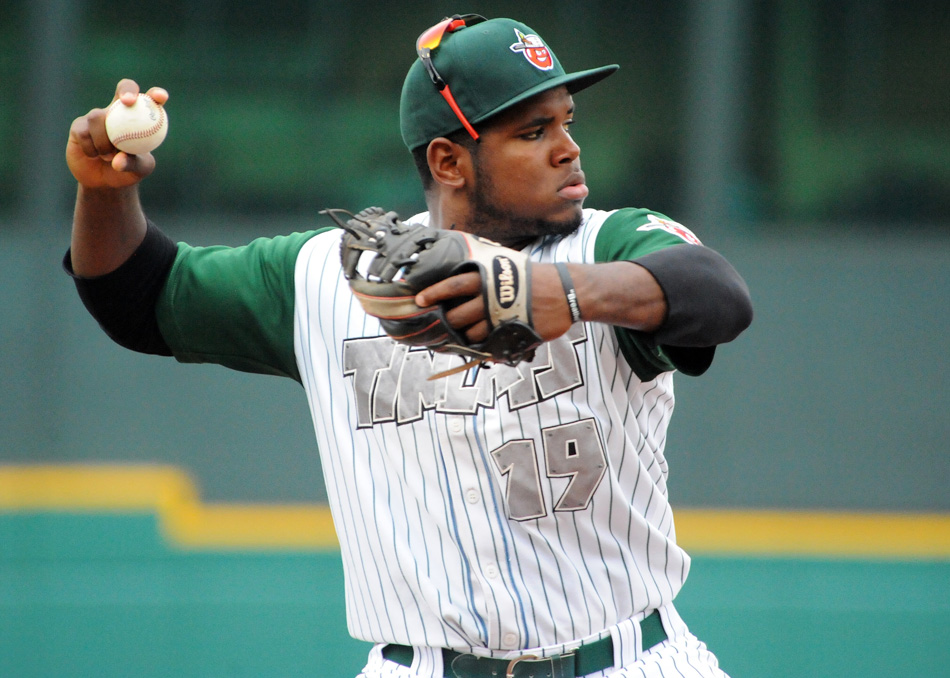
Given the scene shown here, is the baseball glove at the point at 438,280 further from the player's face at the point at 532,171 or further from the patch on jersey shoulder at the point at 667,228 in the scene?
the player's face at the point at 532,171

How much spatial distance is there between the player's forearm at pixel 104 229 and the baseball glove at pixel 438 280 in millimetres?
657

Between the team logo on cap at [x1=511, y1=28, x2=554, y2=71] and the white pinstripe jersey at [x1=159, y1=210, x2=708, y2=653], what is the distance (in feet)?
1.03

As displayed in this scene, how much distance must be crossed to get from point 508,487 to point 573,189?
0.60 meters

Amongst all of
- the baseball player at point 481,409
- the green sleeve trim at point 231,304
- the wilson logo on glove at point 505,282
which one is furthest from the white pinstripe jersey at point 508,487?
the wilson logo on glove at point 505,282

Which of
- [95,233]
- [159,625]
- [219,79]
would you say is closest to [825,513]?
[159,625]

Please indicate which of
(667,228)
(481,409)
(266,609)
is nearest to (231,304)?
(481,409)

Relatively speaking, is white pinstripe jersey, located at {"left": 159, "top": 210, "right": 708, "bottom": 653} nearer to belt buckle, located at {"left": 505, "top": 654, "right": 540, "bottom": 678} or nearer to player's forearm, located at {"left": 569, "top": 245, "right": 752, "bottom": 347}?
belt buckle, located at {"left": 505, "top": 654, "right": 540, "bottom": 678}

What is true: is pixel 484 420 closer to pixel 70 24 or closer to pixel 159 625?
pixel 159 625

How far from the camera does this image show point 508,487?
2.04m

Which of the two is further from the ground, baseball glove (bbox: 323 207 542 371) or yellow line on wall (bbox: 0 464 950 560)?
baseball glove (bbox: 323 207 542 371)

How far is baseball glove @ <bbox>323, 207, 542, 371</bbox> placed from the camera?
1.61 m

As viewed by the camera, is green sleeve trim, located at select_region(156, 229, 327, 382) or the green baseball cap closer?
the green baseball cap

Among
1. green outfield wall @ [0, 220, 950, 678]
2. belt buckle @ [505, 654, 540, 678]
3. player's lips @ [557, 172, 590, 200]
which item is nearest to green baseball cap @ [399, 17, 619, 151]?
player's lips @ [557, 172, 590, 200]

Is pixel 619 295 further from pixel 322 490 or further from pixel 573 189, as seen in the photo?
pixel 322 490
